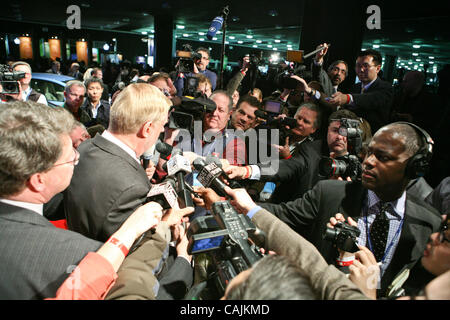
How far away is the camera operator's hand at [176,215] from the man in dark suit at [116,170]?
0.15 meters

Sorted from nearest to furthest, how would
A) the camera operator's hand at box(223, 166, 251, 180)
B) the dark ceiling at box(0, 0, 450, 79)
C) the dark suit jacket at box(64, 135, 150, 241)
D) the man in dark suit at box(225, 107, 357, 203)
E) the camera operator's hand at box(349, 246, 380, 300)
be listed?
1. the camera operator's hand at box(349, 246, 380, 300)
2. the dark suit jacket at box(64, 135, 150, 241)
3. the camera operator's hand at box(223, 166, 251, 180)
4. the man in dark suit at box(225, 107, 357, 203)
5. the dark ceiling at box(0, 0, 450, 79)

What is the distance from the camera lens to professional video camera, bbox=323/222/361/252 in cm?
123

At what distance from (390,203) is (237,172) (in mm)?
1092

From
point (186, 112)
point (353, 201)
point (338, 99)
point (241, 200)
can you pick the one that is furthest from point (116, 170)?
point (338, 99)

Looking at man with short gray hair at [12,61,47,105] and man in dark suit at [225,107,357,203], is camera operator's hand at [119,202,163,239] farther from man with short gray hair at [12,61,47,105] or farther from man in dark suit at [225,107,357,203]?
man with short gray hair at [12,61,47,105]

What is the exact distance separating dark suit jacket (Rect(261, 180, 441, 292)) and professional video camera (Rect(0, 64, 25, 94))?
134 inches

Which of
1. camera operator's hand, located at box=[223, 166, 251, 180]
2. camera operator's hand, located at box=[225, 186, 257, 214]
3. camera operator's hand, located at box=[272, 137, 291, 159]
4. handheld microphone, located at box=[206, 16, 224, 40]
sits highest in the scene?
handheld microphone, located at box=[206, 16, 224, 40]

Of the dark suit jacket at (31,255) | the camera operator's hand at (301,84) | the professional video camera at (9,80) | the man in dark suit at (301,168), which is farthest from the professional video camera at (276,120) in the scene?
the professional video camera at (9,80)

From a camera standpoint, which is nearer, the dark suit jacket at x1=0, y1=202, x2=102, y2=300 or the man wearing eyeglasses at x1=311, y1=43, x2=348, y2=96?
the dark suit jacket at x1=0, y1=202, x2=102, y2=300

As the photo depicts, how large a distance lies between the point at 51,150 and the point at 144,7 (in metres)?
12.0

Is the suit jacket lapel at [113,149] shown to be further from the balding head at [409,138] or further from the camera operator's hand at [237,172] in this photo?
the balding head at [409,138]

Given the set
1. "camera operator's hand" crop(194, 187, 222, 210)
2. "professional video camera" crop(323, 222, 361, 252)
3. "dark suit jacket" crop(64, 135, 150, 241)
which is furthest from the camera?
"camera operator's hand" crop(194, 187, 222, 210)

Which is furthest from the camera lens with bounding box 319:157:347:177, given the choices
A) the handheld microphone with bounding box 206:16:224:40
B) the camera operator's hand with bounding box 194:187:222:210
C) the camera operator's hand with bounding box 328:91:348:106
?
the handheld microphone with bounding box 206:16:224:40
